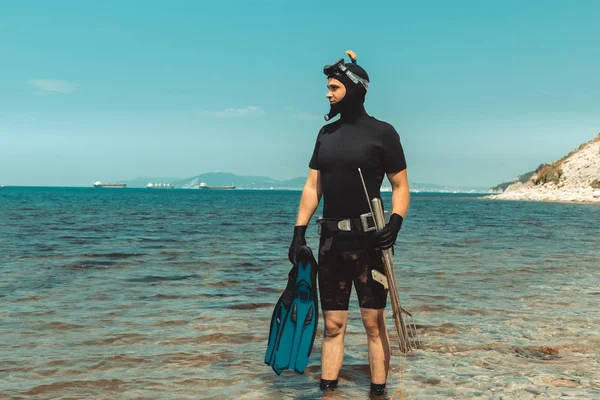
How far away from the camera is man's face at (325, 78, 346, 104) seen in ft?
14.6

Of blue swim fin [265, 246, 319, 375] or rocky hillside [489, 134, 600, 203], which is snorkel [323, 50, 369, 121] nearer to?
blue swim fin [265, 246, 319, 375]

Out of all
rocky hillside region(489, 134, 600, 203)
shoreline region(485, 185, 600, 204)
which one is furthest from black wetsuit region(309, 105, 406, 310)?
rocky hillside region(489, 134, 600, 203)

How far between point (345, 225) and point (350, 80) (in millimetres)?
1145

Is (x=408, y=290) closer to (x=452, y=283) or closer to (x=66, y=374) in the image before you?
(x=452, y=283)

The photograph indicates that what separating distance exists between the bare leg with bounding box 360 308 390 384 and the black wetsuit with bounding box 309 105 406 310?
89 mm

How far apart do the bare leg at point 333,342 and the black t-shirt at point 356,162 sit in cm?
81

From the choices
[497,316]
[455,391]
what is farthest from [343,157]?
[497,316]

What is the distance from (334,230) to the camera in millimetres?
4406

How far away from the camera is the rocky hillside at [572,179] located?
83312mm

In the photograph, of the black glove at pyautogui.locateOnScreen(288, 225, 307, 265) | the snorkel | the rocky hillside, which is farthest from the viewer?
the rocky hillside

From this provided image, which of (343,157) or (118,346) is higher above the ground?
(343,157)

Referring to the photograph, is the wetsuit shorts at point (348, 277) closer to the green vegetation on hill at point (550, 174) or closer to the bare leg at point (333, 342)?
the bare leg at point (333, 342)

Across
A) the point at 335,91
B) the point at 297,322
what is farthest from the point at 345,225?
the point at 335,91

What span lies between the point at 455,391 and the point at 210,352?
2604 mm
